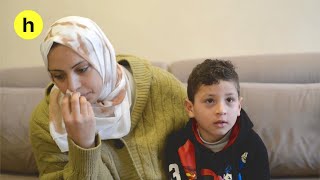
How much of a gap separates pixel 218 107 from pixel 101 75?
1.15ft

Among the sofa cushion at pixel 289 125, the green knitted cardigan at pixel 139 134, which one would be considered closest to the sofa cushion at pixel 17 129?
the green knitted cardigan at pixel 139 134

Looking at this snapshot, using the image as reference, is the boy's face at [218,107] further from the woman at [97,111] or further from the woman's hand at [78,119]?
the woman's hand at [78,119]

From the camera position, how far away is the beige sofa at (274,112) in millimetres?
1378

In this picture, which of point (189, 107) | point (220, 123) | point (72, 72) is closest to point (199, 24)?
point (189, 107)

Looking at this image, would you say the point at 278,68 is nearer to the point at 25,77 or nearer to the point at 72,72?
the point at 72,72

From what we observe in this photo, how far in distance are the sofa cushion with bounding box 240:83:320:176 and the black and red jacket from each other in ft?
1.00

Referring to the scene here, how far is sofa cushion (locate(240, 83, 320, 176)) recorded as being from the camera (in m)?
1.38

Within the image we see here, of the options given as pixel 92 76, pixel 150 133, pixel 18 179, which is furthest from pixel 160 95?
pixel 18 179

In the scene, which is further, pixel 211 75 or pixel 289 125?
pixel 289 125

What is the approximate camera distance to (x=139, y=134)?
1145mm

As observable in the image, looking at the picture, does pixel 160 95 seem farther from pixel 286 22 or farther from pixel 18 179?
pixel 286 22

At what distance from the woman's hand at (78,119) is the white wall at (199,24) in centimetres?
108

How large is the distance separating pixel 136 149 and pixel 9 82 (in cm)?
85

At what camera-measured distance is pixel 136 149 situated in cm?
112
